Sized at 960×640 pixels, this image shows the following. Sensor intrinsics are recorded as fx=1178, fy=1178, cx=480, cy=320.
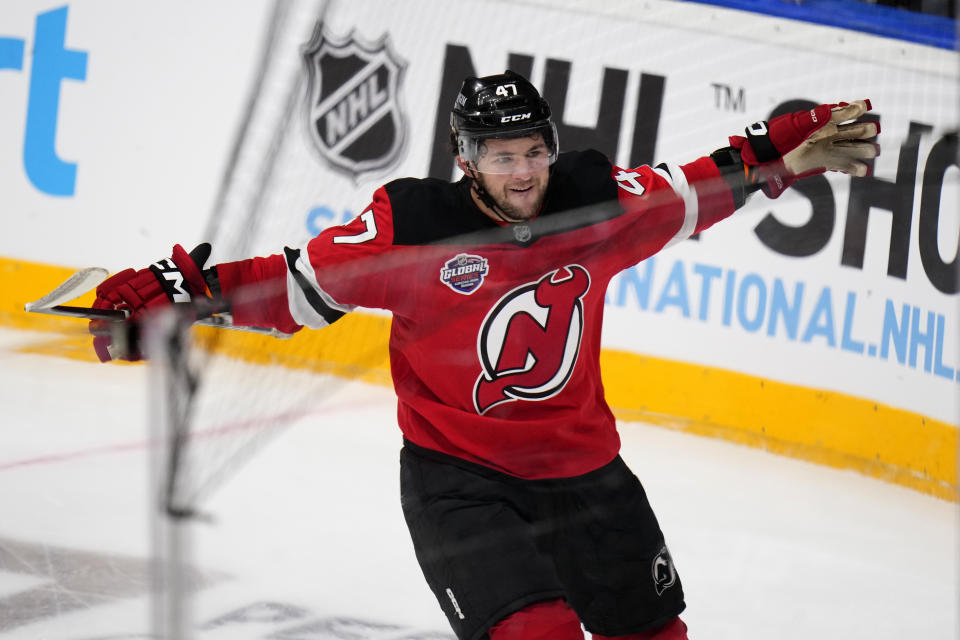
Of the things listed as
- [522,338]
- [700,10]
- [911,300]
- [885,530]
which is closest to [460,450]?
[522,338]

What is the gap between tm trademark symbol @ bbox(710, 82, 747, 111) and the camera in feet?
13.1

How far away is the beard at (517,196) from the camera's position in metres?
1.91

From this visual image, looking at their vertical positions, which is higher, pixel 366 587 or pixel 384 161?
pixel 384 161

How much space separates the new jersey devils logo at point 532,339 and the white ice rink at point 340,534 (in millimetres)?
590

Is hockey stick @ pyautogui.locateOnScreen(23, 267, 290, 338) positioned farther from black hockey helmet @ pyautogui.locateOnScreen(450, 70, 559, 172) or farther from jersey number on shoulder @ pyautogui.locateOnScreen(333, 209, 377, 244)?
black hockey helmet @ pyautogui.locateOnScreen(450, 70, 559, 172)

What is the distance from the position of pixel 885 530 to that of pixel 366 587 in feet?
5.11

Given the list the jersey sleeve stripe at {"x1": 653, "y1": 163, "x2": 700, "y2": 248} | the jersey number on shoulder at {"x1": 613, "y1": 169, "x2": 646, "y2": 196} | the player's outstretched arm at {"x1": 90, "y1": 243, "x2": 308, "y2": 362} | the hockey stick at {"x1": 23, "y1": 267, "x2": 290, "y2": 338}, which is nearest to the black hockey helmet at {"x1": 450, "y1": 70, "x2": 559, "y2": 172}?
the jersey number on shoulder at {"x1": 613, "y1": 169, "x2": 646, "y2": 196}

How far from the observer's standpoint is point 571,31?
4090mm

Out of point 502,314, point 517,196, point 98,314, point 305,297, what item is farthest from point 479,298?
point 98,314

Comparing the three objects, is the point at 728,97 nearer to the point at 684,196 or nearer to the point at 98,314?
the point at 684,196

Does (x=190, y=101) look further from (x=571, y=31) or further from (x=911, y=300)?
(x=911, y=300)

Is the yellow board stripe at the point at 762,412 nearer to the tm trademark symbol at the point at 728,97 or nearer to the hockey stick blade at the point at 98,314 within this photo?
the tm trademark symbol at the point at 728,97

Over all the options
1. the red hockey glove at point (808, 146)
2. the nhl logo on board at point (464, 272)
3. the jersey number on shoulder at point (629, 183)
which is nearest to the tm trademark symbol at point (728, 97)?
the red hockey glove at point (808, 146)

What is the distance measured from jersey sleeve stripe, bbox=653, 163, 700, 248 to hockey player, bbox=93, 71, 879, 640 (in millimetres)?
69
